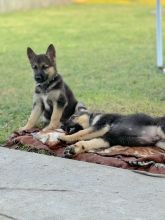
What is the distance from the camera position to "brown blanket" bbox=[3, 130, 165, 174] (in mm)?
6195

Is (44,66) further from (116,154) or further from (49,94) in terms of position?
(116,154)

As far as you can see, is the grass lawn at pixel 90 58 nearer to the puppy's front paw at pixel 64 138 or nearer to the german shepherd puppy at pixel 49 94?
the german shepherd puppy at pixel 49 94

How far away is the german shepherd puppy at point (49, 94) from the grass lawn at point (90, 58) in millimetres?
391

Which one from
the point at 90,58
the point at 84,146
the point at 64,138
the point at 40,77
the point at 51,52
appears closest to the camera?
the point at 84,146

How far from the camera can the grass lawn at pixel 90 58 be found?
953 cm

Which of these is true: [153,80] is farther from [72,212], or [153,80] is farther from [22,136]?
[72,212]

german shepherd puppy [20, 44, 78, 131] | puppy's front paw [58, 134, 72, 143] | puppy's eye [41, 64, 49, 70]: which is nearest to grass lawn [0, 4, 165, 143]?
german shepherd puppy [20, 44, 78, 131]

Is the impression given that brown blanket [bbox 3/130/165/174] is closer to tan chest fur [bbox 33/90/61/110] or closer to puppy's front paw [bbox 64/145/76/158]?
puppy's front paw [bbox 64/145/76/158]

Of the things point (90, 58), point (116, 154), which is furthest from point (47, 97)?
point (90, 58)

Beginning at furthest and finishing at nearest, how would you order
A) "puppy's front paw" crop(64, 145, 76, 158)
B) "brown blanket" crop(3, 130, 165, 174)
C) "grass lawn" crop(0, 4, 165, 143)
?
"grass lawn" crop(0, 4, 165, 143) < "puppy's front paw" crop(64, 145, 76, 158) < "brown blanket" crop(3, 130, 165, 174)

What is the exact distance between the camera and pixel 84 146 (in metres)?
6.67

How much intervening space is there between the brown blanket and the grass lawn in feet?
1.91

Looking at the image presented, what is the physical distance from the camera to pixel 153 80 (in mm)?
11438

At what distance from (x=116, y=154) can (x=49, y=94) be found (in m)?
1.87
